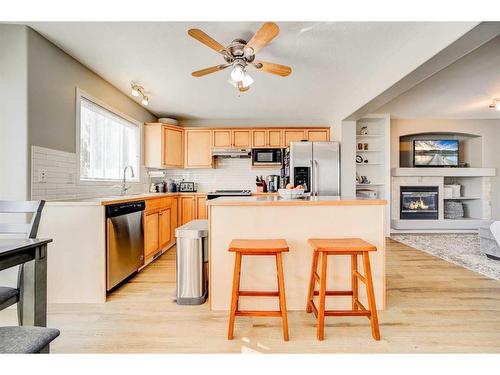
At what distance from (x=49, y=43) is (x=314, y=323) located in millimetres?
3440

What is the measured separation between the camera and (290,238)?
2.27 metres

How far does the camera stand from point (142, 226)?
3262 mm

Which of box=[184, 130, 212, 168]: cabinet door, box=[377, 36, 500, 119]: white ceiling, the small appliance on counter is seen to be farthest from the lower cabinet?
box=[377, 36, 500, 119]: white ceiling

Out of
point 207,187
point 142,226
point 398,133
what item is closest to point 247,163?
point 207,187

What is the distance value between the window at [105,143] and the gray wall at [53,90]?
0.71 feet

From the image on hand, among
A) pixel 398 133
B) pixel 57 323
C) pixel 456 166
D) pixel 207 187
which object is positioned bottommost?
pixel 57 323

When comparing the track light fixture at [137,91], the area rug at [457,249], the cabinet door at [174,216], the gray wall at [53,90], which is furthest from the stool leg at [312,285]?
the track light fixture at [137,91]

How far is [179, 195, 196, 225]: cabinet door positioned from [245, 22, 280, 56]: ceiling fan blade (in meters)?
3.19

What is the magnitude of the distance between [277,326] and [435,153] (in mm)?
5958

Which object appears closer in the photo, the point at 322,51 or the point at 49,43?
the point at 49,43

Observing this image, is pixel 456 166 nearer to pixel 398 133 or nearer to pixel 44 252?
pixel 398 133

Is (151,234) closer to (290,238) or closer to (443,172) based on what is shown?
(290,238)

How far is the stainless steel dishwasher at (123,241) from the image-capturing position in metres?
2.58

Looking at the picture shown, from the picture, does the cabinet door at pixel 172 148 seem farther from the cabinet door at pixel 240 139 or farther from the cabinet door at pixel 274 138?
the cabinet door at pixel 274 138
